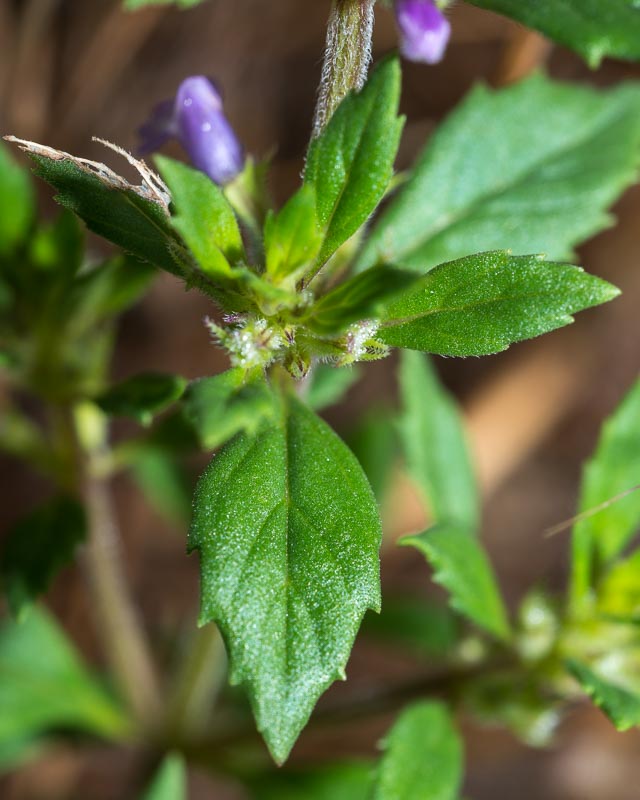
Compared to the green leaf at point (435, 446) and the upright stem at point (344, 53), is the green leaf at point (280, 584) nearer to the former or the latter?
the upright stem at point (344, 53)

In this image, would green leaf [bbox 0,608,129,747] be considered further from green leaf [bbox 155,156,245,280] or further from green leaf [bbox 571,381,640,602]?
green leaf [bbox 155,156,245,280]

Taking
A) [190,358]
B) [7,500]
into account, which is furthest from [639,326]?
[7,500]

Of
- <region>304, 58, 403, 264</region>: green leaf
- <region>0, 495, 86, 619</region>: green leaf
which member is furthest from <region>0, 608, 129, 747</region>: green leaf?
<region>304, 58, 403, 264</region>: green leaf

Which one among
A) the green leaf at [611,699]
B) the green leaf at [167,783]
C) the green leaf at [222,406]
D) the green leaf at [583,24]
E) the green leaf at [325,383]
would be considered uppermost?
the green leaf at [583,24]

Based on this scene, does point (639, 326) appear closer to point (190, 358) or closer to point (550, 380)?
point (550, 380)

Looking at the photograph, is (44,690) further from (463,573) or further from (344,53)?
(344,53)

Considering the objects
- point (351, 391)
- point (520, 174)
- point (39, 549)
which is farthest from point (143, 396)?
point (351, 391)

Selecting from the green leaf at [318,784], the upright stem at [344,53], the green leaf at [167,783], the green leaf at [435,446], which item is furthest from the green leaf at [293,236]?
the green leaf at [318,784]
